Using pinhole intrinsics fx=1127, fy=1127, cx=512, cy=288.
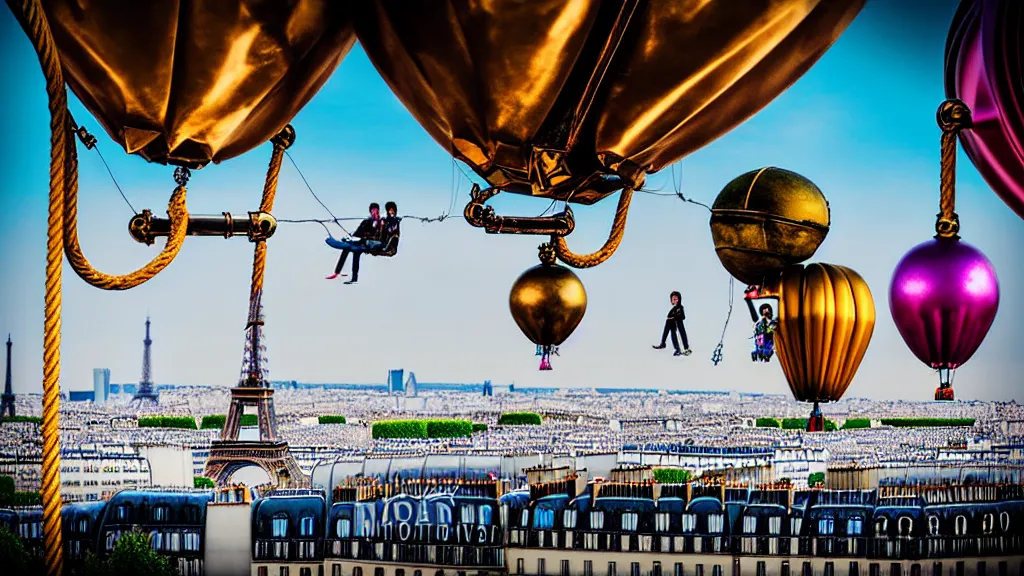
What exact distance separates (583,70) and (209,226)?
0.98 ft

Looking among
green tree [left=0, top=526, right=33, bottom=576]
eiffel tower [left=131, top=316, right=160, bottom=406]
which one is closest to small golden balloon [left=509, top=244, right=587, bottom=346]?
green tree [left=0, top=526, right=33, bottom=576]

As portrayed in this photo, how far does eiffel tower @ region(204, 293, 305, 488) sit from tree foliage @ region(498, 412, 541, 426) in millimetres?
6550

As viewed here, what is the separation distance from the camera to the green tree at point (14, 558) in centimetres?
94

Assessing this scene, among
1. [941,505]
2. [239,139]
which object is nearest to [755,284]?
[239,139]

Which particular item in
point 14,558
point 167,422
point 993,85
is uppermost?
point 993,85

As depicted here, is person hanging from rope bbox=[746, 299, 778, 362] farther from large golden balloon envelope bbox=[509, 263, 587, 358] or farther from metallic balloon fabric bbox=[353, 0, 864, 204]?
metallic balloon fabric bbox=[353, 0, 864, 204]

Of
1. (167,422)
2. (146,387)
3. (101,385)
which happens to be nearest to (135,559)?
(101,385)

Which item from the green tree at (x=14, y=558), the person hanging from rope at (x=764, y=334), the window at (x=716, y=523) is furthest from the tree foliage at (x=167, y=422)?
the person hanging from rope at (x=764, y=334)

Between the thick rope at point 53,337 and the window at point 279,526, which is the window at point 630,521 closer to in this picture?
the window at point 279,526

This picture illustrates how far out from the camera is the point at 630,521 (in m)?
9.90

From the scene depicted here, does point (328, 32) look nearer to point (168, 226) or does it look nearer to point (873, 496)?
point (168, 226)

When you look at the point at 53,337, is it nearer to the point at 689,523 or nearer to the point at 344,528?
the point at 344,528

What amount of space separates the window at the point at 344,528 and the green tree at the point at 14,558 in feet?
27.4

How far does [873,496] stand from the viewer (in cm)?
955
